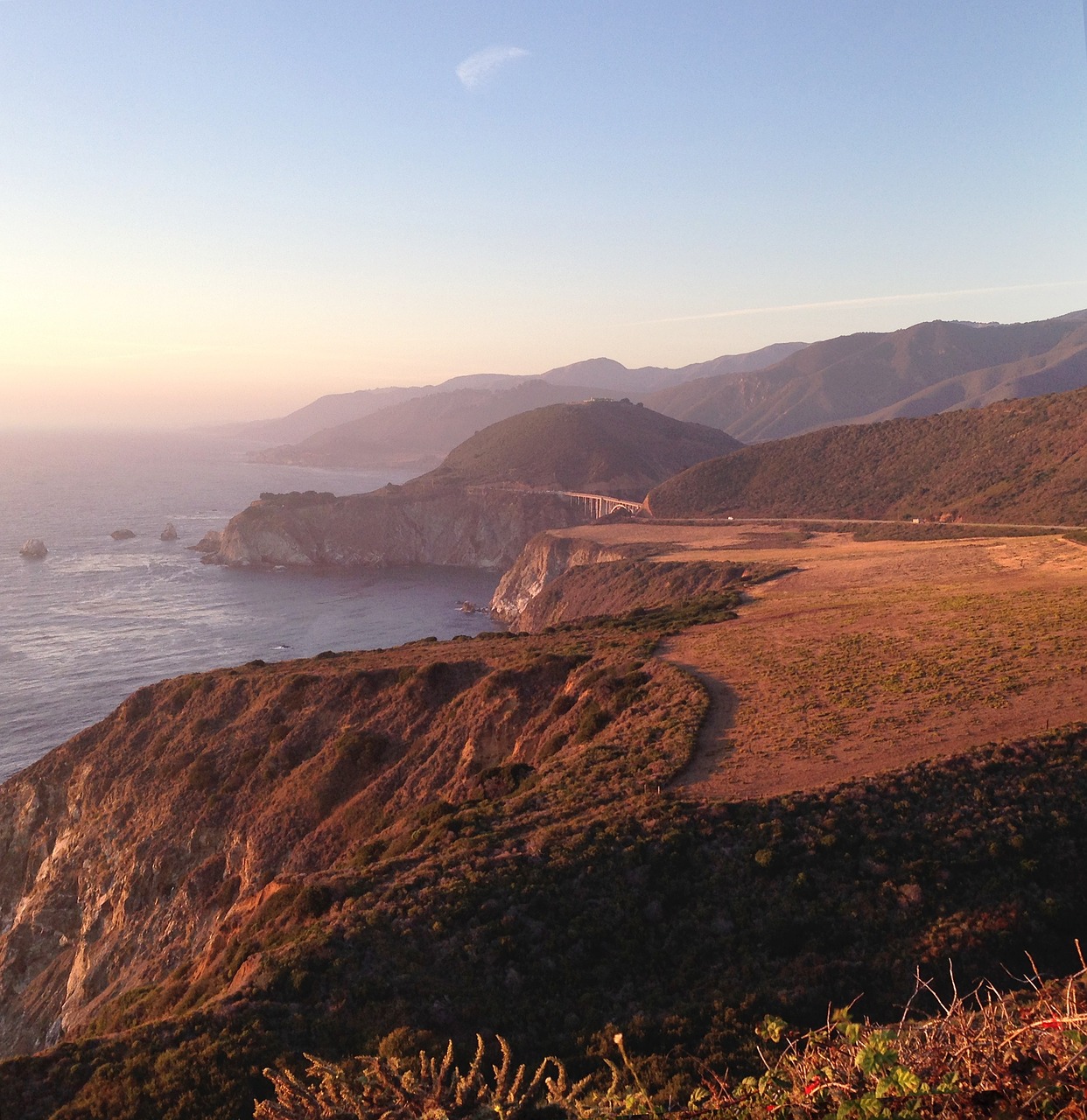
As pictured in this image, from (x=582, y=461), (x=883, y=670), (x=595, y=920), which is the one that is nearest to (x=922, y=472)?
(x=582, y=461)

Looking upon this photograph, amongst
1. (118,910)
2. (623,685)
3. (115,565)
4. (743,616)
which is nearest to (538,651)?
(623,685)

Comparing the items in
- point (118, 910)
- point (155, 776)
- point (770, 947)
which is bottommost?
point (118, 910)

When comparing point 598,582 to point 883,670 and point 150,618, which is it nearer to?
point 883,670

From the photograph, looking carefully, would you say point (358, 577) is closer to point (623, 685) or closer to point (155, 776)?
point (155, 776)

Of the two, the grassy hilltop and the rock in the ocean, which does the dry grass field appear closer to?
the grassy hilltop

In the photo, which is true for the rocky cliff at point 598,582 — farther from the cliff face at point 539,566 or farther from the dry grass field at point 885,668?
the dry grass field at point 885,668

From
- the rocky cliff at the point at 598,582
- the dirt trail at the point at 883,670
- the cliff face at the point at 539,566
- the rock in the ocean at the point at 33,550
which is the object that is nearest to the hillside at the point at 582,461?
the cliff face at the point at 539,566
